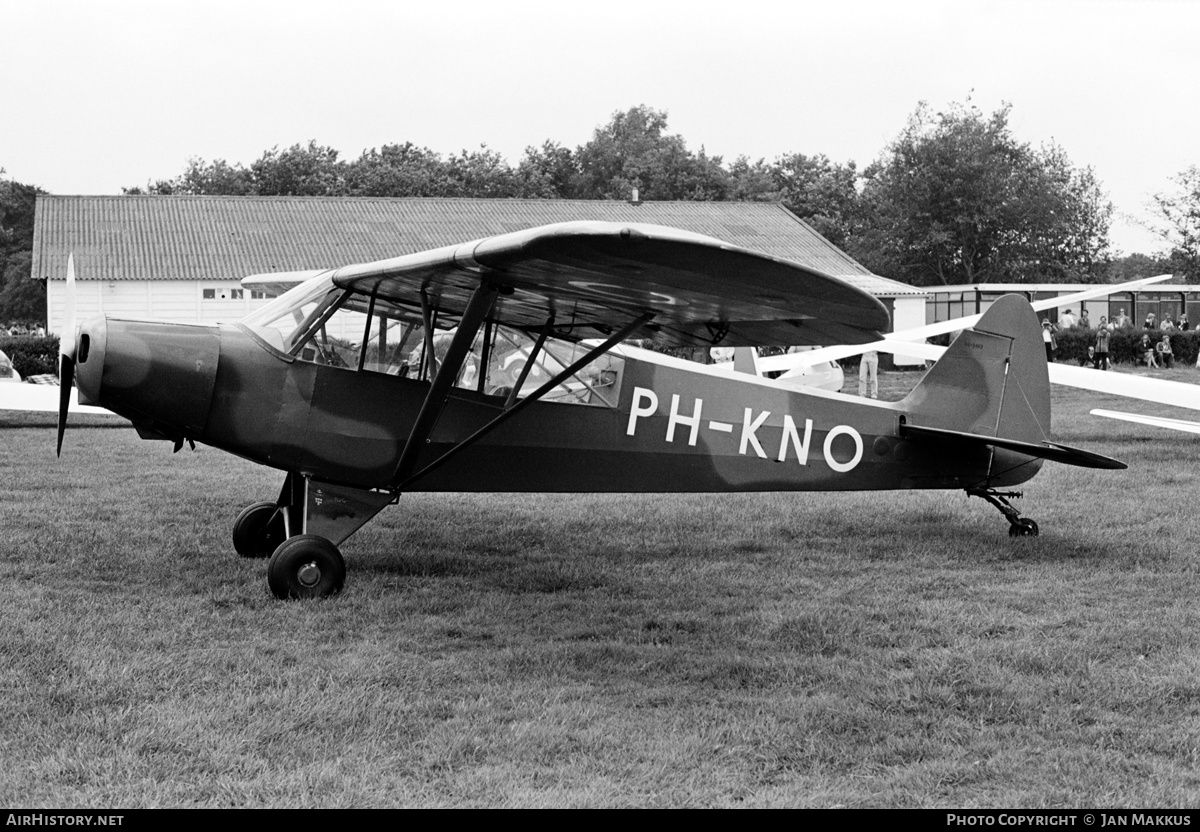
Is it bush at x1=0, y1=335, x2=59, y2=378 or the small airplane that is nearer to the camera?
the small airplane

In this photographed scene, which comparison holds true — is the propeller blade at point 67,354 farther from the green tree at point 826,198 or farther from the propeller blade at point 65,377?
the green tree at point 826,198

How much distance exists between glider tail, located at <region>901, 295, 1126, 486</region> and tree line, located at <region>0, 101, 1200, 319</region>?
141ft

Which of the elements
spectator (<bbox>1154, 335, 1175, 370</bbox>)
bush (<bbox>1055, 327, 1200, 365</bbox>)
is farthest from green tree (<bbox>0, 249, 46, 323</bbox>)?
spectator (<bbox>1154, 335, 1175, 370</bbox>)

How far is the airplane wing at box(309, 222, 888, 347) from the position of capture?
4742 millimetres

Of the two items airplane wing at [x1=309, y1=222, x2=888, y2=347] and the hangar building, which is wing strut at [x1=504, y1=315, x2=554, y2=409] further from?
the hangar building

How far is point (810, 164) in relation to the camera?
81375mm

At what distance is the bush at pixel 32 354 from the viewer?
2823 cm

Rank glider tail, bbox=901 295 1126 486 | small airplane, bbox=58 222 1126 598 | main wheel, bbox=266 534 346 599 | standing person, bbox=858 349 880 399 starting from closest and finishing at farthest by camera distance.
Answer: small airplane, bbox=58 222 1126 598
main wheel, bbox=266 534 346 599
glider tail, bbox=901 295 1126 486
standing person, bbox=858 349 880 399

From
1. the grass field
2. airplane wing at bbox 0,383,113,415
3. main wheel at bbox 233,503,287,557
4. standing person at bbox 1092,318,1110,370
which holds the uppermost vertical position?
standing person at bbox 1092,318,1110,370

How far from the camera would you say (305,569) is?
6875 millimetres

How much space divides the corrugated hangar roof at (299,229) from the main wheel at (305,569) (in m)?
26.9

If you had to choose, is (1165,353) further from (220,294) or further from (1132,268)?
(1132,268)

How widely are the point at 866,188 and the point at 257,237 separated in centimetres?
3527

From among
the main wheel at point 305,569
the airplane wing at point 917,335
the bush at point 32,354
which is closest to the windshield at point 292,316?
the main wheel at point 305,569
